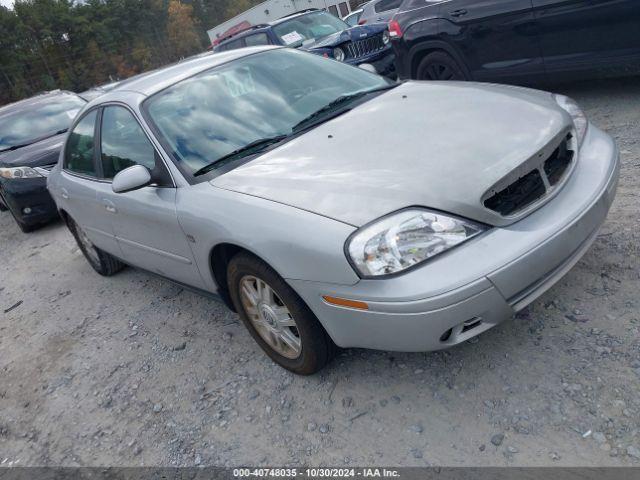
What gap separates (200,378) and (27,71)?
5728 centimetres

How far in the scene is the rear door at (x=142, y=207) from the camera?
10.1 ft

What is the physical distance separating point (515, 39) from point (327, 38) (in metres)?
4.16

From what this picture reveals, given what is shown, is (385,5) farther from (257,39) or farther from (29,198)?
(29,198)

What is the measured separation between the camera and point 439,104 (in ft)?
9.75

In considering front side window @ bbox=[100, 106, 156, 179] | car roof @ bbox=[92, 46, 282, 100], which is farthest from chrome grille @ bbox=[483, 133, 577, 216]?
car roof @ bbox=[92, 46, 282, 100]

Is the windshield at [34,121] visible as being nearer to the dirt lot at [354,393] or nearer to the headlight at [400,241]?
the dirt lot at [354,393]

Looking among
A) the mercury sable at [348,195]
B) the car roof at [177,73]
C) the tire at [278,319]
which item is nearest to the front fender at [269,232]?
the mercury sable at [348,195]

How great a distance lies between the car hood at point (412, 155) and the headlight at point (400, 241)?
6 cm

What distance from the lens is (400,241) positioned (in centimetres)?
218

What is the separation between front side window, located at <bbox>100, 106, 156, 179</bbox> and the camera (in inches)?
128

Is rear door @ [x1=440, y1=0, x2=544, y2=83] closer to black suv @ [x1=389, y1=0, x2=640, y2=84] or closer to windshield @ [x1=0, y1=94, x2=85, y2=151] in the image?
black suv @ [x1=389, y1=0, x2=640, y2=84]

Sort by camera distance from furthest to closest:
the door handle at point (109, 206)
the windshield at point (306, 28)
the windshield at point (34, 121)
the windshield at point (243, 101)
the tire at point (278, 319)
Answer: the windshield at point (306, 28)
the windshield at point (34, 121)
the door handle at point (109, 206)
the windshield at point (243, 101)
the tire at point (278, 319)

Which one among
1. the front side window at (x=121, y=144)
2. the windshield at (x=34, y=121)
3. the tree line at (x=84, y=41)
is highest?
the tree line at (x=84, y=41)

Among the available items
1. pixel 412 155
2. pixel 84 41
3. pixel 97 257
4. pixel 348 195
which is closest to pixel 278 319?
pixel 348 195
